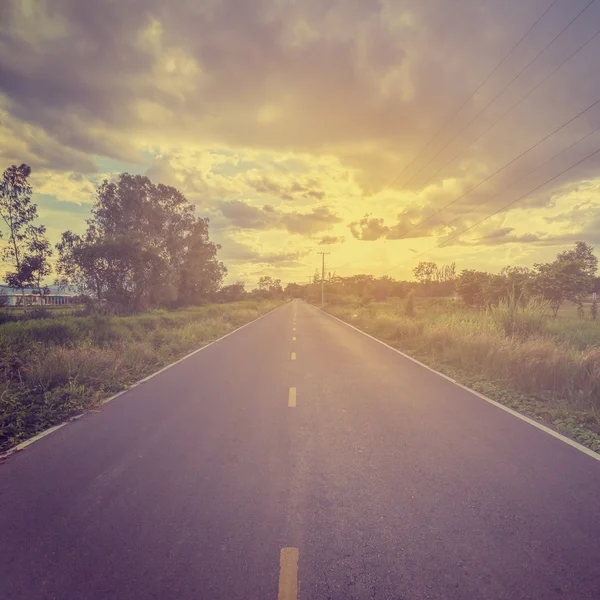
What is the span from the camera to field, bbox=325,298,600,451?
6.61 meters

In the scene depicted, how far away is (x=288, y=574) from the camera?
266 cm

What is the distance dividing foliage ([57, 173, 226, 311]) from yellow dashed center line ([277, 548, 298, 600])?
1363 inches

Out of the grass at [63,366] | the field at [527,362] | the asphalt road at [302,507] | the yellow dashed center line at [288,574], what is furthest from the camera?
the field at [527,362]

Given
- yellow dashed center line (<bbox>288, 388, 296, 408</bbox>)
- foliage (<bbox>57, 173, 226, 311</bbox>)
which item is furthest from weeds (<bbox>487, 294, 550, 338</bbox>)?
foliage (<bbox>57, 173, 226, 311</bbox>)

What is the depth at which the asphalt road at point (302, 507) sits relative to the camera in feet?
8.68

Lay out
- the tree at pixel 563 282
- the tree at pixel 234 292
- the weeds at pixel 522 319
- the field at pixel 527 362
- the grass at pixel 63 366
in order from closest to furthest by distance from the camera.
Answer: the grass at pixel 63 366
the field at pixel 527 362
the weeds at pixel 522 319
the tree at pixel 563 282
the tree at pixel 234 292

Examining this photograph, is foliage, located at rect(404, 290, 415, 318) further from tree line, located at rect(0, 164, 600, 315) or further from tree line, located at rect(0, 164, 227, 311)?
tree line, located at rect(0, 164, 227, 311)

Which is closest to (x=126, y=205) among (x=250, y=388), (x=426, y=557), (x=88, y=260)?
(x=88, y=260)

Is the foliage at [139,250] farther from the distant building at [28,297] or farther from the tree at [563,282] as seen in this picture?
the tree at [563,282]

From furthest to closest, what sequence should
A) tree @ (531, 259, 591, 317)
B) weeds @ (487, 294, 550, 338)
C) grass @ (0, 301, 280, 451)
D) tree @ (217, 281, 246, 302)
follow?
tree @ (217, 281, 246, 302), tree @ (531, 259, 591, 317), weeds @ (487, 294, 550, 338), grass @ (0, 301, 280, 451)

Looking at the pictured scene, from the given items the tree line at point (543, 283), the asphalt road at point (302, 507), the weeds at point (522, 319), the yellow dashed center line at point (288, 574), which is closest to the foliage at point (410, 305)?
the tree line at point (543, 283)

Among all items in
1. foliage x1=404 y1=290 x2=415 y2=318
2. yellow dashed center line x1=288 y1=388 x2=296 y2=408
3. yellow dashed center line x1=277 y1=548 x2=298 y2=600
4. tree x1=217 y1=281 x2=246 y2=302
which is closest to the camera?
yellow dashed center line x1=277 y1=548 x2=298 y2=600

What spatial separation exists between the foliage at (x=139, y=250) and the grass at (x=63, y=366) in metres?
21.2

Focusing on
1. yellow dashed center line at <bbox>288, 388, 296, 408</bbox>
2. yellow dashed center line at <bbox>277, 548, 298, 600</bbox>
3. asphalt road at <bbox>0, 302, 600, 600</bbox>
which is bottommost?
yellow dashed center line at <bbox>288, 388, 296, 408</bbox>
